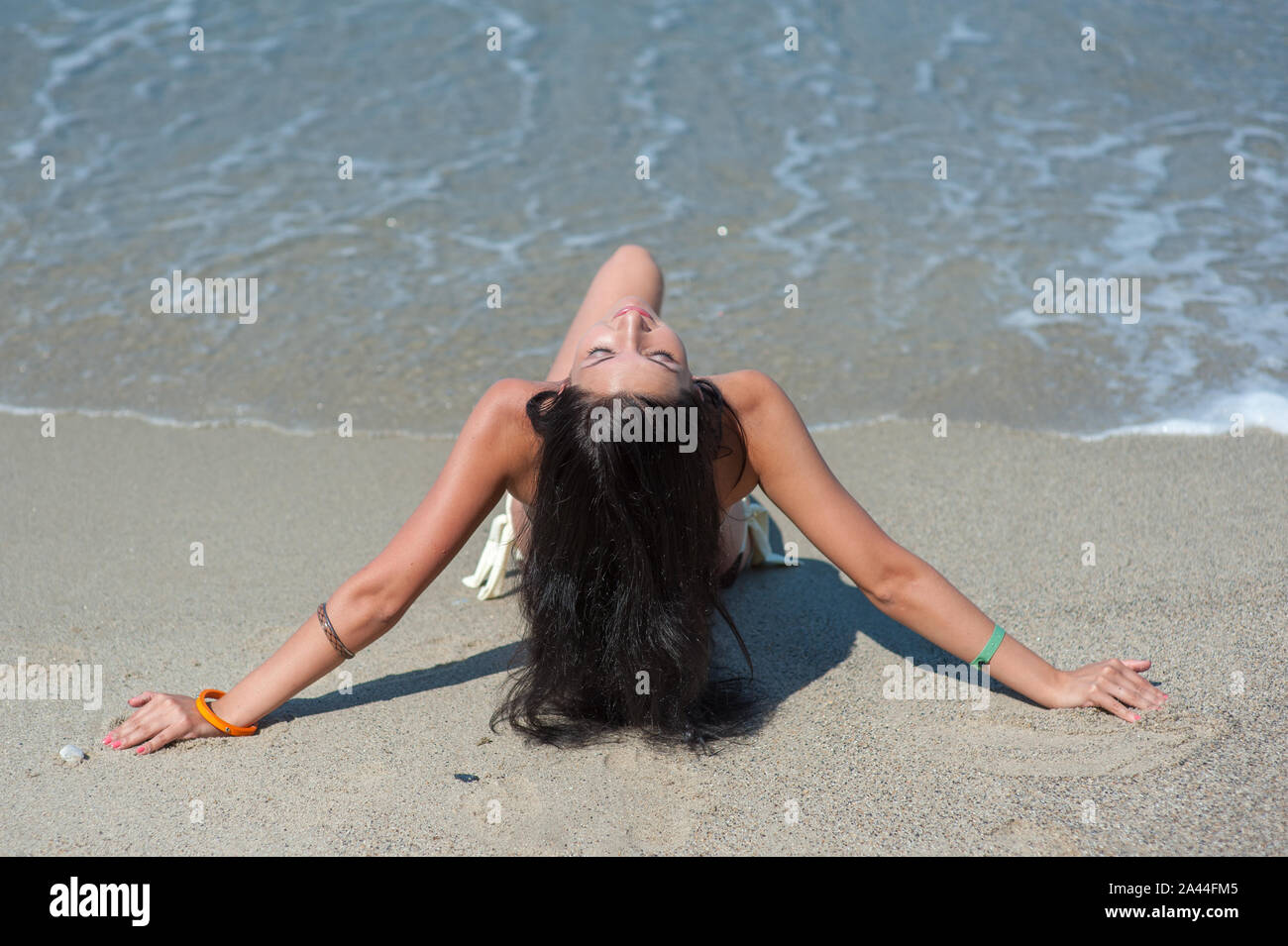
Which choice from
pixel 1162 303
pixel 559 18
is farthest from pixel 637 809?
pixel 559 18

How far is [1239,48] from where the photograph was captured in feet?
26.3

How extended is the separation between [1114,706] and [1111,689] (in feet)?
0.14

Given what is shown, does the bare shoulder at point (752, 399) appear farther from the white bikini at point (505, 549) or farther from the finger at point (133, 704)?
the finger at point (133, 704)

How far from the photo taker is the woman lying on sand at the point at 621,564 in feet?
7.99

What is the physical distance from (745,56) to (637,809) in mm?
6660

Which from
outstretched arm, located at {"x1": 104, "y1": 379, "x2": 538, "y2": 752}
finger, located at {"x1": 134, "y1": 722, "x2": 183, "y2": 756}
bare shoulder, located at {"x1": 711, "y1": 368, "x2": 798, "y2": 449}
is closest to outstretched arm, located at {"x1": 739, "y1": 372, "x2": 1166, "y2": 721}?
bare shoulder, located at {"x1": 711, "y1": 368, "x2": 798, "y2": 449}

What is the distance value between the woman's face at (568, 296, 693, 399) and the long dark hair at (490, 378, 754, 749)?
30 millimetres

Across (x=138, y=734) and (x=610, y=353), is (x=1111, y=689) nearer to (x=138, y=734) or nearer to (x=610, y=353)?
(x=610, y=353)

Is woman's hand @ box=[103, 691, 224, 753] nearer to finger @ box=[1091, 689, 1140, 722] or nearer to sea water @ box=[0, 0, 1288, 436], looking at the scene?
sea water @ box=[0, 0, 1288, 436]

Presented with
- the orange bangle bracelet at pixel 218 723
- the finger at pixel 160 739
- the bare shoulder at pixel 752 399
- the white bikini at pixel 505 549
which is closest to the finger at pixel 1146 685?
the bare shoulder at pixel 752 399

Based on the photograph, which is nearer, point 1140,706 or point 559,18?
point 1140,706

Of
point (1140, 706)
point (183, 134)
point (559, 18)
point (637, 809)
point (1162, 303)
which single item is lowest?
point (637, 809)

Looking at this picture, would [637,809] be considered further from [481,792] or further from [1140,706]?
[1140,706]

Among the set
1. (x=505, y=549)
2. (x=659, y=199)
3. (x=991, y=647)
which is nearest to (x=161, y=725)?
(x=505, y=549)
